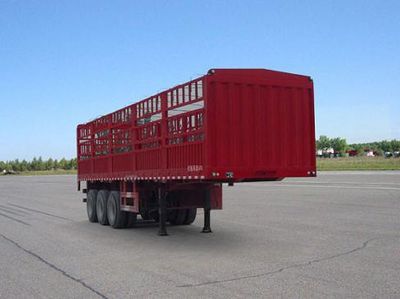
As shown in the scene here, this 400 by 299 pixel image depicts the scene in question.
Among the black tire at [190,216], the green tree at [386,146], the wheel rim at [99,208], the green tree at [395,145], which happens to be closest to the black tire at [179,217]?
the black tire at [190,216]

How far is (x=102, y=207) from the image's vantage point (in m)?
14.2

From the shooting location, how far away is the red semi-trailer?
9.34 m

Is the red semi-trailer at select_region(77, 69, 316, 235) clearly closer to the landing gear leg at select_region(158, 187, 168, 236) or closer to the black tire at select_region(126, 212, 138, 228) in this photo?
the landing gear leg at select_region(158, 187, 168, 236)

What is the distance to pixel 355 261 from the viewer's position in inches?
317

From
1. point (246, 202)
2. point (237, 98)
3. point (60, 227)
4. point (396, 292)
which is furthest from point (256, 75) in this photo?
point (246, 202)

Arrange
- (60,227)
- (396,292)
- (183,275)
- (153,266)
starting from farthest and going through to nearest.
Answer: (60,227) → (153,266) → (183,275) → (396,292)

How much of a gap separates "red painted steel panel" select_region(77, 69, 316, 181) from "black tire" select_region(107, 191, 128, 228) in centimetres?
205

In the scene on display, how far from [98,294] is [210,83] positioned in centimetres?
446

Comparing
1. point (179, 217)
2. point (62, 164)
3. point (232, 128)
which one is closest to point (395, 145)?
point (62, 164)

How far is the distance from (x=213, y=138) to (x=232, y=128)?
19.9 inches

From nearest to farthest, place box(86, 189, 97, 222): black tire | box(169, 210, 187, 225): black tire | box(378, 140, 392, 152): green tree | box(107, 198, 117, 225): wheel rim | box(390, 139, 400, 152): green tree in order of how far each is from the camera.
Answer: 1. box(107, 198, 117, 225): wheel rim
2. box(169, 210, 187, 225): black tire
3. box(86, 189, 97, 222): black tire
4. box(390, 139, 400, 152): green tree
5. box(378, 140, 392, 152): green tree

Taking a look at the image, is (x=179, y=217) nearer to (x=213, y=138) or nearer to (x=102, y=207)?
(x=102, y=207)

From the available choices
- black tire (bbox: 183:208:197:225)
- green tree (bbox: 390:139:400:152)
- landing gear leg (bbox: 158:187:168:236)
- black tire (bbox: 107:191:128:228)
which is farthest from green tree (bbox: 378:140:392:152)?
landing gear leg (bbox: 158:187:168:236)

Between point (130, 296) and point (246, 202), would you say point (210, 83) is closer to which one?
point (130, 296)
